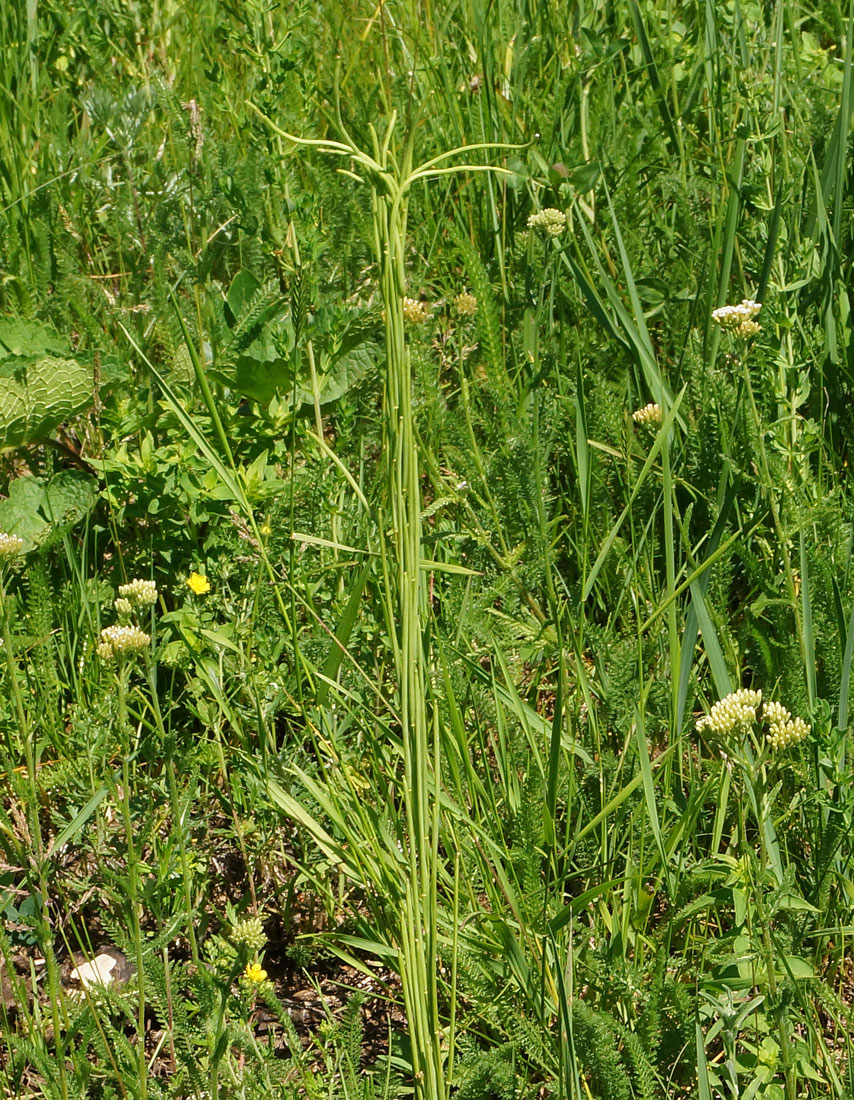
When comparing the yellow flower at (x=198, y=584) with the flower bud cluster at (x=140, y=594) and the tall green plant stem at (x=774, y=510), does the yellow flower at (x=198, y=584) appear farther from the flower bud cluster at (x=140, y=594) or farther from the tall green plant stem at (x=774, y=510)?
the tall green plant stem at (x=774, y=510)

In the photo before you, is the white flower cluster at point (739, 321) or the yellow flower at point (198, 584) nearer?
the white flower cluster at point (739, 321)

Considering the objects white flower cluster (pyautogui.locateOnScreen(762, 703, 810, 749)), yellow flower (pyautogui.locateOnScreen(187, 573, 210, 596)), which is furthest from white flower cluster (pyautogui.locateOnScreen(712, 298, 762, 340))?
yellow flower (pyautogui.locateOnScreen(187, 573, 210, 596))

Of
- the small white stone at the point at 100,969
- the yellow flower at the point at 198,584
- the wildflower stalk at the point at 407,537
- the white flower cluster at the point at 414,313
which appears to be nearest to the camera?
the wildflower stalk at the point at 407,537

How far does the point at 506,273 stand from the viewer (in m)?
2.96

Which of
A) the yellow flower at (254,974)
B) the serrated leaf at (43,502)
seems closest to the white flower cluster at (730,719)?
the yellow flower at (254,974)

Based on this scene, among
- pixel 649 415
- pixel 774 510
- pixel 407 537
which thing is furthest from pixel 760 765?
pixel 649 415

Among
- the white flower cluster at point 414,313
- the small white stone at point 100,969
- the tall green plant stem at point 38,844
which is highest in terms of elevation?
the white flower cluster at point 414,313

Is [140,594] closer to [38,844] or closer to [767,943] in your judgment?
[38,844]

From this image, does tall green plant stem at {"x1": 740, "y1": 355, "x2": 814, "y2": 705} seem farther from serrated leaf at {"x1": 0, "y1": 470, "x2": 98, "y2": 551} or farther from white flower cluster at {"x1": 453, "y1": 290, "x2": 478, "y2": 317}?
serrated leaf at {"x1": 0, "y1": 470, "x2": 98, "y2": 551}

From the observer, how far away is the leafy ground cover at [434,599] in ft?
5.31

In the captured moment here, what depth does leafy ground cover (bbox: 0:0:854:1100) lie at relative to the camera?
162 centimetres

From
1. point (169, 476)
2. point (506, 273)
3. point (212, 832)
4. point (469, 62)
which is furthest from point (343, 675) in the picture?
point (469, 62)

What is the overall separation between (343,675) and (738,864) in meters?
0.79

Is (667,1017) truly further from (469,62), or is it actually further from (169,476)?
(469,62)
